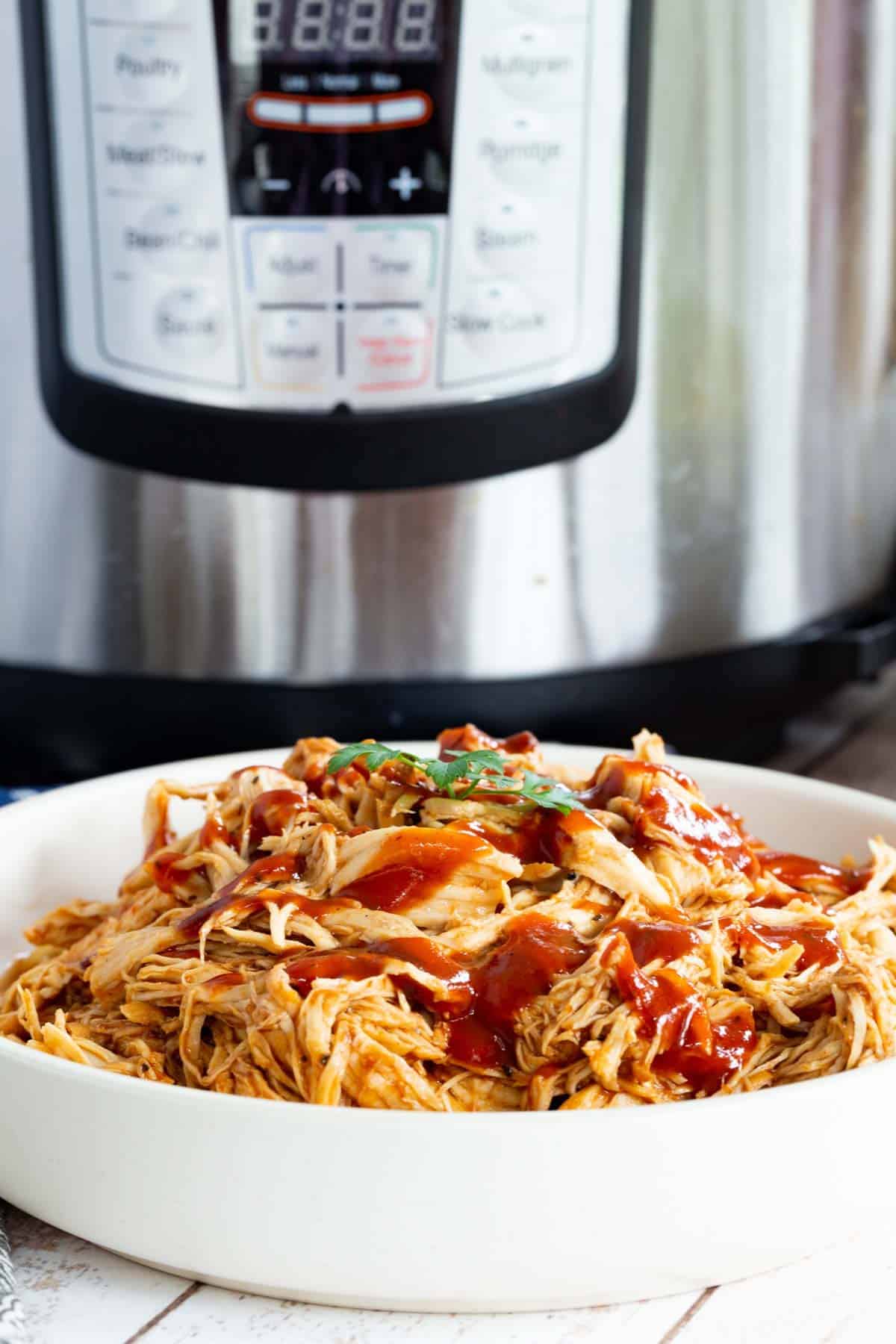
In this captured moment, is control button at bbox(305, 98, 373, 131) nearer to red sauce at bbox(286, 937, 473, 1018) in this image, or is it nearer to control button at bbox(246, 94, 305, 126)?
control button at bbox(246, 94, 305, 126)

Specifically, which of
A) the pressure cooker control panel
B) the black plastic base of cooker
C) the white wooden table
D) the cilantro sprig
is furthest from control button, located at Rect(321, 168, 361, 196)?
the white wooden table

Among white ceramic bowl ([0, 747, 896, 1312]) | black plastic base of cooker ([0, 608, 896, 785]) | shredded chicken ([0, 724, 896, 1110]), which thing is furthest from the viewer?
black plastic base of cooker ([0, 608, 896, 785])

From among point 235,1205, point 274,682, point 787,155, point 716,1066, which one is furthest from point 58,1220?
point 787,155

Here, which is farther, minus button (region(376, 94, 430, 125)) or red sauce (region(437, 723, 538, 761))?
minus button (region(376, 94, 430, 125))

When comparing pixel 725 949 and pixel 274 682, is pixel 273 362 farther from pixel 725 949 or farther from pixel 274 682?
pixel 725 949

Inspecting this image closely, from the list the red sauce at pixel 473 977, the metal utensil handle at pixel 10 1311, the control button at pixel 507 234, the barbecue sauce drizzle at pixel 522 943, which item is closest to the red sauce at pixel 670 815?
the barbecue sauce drizzle at pixel 522 943

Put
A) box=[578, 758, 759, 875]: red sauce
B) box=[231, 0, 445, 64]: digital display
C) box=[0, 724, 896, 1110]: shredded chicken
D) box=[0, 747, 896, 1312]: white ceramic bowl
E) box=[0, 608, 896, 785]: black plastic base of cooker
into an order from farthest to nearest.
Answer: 1. box=[0, 608, 896, 785]: black plastic base of cooker
2. box=[231, 0, 445, 64]: digital display
3. box=[578, 758, 759, 875]: red sauce
4. box=[0, 724, 896, 1110]: shredded chicken
5. box=[0, 747, 896, 1312]: white ceramic bowl

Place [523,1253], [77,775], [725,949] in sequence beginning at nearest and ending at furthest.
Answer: [523,1253] → [725,949] → [77,775]

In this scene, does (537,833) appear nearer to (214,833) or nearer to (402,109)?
(214,833)
